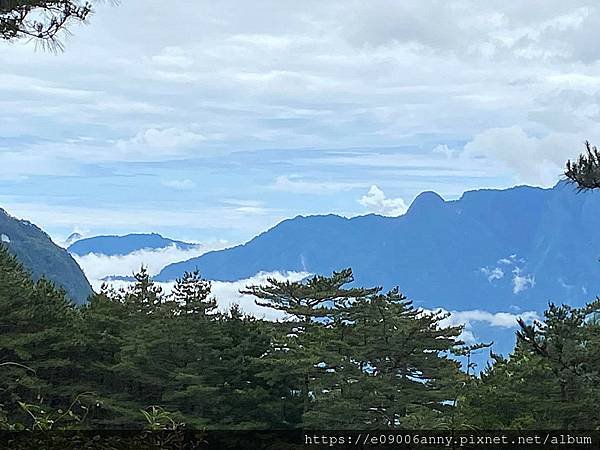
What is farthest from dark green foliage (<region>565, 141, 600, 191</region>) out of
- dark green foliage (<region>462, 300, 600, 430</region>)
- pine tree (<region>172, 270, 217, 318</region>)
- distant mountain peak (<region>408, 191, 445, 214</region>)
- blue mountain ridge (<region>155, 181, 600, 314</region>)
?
distant mountain peak (<region>408, 191, 445, 214</region>)

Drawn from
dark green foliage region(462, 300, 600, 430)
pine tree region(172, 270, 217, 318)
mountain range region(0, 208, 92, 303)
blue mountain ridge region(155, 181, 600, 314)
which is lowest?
dark green foliage region(462, 300, 600, 430)

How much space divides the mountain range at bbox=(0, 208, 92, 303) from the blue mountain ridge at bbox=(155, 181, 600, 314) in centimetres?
2474

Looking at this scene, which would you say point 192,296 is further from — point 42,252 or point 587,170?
point 42,252

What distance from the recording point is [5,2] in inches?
202

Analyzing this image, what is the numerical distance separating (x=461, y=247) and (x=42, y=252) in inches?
2201

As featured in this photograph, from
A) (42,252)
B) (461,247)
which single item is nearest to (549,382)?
(42,252)

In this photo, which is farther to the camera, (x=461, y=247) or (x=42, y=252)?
(x=461, y=247)

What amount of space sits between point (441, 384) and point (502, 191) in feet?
319

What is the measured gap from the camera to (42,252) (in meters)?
62.0

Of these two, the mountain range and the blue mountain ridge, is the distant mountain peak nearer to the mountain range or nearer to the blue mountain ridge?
the blue mountain ridge

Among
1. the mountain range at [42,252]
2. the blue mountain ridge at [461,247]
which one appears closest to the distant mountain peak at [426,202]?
the blue mountain ridge at [461,247]

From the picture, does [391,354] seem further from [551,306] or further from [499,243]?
[499,243]

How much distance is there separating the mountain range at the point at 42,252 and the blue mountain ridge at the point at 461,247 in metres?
24.7

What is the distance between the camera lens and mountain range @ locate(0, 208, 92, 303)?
188 ft
